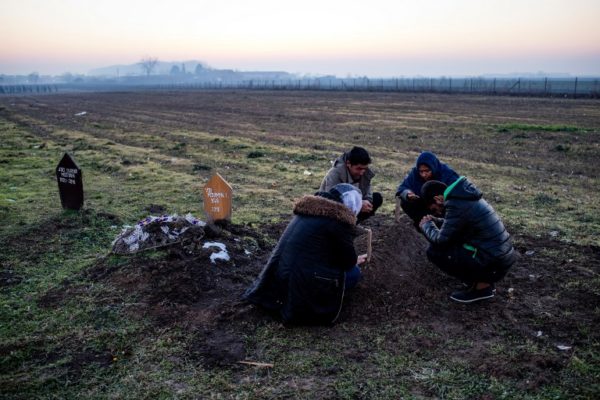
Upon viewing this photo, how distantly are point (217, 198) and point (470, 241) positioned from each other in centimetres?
386

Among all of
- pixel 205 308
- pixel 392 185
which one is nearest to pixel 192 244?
pixel 205 308

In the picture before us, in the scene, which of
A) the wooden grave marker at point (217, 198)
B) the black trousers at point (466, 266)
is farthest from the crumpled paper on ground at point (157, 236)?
the black trousers at point (466, 266)

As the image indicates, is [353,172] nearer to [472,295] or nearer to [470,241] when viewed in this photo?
[470,241]

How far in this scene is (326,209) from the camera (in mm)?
4613

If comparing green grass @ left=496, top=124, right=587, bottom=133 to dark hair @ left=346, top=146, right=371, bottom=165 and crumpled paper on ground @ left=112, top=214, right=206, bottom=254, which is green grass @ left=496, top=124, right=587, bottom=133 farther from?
crumpled paper on ground @ left=112, top=214, right=206, bottom=254

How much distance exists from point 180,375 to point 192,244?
2605 millimetres

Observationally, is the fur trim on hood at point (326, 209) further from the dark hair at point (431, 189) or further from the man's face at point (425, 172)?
the man's face at point (425, 172)

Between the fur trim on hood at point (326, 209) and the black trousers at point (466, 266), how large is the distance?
132 cm

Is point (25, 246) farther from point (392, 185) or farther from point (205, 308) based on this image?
point (392, 185)

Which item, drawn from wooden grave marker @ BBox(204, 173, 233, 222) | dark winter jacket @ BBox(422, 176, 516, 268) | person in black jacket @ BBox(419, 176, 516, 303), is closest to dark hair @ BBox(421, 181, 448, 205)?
person in black jacket @ BBox(419, 176, 516, 303)

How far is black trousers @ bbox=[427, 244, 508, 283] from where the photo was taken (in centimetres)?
515

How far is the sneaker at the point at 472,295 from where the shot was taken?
542cm

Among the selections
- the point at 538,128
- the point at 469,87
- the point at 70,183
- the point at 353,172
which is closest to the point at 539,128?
the point at 538,128

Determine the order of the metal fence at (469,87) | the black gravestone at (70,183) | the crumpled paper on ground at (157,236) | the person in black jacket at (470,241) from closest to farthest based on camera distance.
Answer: the person in black jacket at (470,241)
the crumpled paper on ground at (157,236)
the black gravestone at (70,183)
the metal fence at (469,87)
